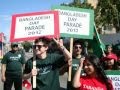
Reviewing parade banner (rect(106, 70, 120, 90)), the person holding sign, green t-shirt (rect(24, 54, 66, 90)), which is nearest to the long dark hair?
the person holding sign

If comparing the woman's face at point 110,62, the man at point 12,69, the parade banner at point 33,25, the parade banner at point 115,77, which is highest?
the parade banner at point 33,25

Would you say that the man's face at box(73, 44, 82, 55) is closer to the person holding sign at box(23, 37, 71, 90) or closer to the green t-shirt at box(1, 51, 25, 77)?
the person holding sign at box(23, 37, 71, 90)

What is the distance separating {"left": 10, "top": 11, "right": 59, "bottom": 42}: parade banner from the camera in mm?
7129

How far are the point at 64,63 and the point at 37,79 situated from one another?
47 cm

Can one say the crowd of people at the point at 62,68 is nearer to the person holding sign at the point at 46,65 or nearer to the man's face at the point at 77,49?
the person holding sign at the point at 46,65

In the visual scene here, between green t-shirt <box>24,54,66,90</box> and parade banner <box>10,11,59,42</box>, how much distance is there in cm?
57

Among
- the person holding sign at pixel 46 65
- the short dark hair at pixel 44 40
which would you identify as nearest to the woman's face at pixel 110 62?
the person holding sign at pixel 46 65

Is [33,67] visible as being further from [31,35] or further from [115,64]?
[115,64]

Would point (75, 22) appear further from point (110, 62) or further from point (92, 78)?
point (92, 78)

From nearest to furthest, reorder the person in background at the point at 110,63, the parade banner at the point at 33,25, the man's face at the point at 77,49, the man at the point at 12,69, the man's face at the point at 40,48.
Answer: the man's face at the point at 40,48 < the parade banner at the point at 33,25 < the person in background at the point at 110,63 < the man's face at the point at 77,49 < the man at the point at 12,69

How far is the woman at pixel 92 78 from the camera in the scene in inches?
237

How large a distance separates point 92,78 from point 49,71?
771 millimetres

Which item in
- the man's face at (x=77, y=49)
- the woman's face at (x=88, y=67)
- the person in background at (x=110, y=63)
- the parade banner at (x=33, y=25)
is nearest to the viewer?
the woman's face at (x=88, y=67)

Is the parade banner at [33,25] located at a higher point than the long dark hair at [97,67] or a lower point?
higher
